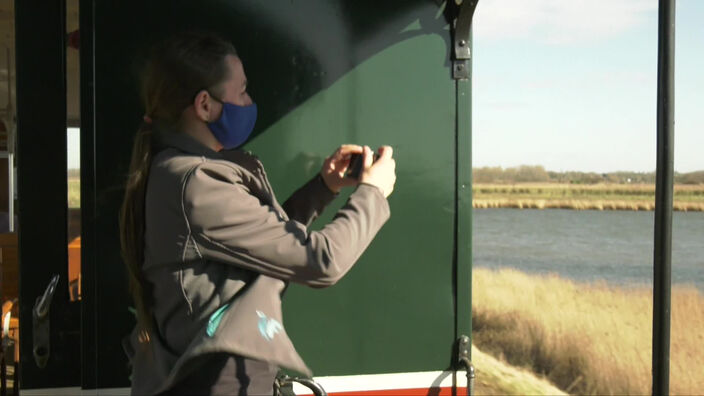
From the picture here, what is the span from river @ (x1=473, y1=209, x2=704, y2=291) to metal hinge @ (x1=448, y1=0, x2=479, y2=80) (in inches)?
1044

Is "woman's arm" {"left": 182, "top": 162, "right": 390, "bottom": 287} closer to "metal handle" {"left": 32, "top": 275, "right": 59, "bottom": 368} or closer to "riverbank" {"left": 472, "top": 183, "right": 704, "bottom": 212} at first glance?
"metal handle" {"left": 32, "top": 275, "right": 59, "bottom": 368}

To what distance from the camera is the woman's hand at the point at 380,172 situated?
160 centimetres

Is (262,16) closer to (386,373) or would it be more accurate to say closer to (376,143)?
(376,143)

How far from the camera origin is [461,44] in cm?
224

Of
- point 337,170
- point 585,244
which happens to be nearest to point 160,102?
point 337,170

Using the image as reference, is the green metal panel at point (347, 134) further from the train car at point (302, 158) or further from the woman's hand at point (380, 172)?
the woman's hand at point (380, 172)

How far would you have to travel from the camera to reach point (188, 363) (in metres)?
1.49

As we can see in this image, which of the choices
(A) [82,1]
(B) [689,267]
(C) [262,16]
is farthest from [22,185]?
(B) [689,267]

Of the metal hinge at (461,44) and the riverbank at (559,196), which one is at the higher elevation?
the metal hinge at (461,44)

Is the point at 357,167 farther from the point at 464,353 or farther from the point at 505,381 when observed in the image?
the point at 505,381

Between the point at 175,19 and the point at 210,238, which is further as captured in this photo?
the point at 175,19

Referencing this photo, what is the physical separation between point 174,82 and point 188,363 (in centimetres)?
58

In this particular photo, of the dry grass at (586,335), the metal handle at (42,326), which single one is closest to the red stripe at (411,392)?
the metal handle at (42,326)

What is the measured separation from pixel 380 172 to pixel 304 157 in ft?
1.93
